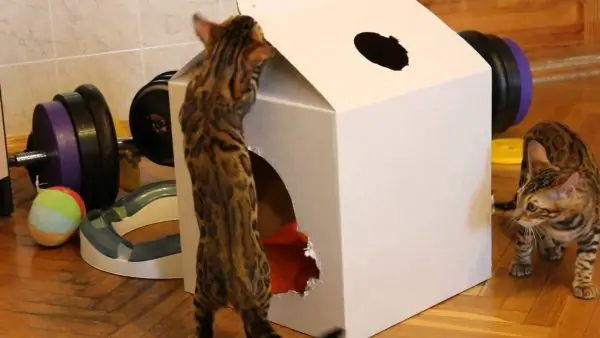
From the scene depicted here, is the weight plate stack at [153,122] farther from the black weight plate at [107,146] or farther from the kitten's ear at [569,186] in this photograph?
the kitten's ear at [569,186]

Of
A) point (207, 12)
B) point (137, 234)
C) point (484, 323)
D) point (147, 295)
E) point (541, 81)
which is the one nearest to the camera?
point (484, 323)

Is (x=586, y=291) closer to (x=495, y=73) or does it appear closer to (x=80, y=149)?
(x=495, y=73)

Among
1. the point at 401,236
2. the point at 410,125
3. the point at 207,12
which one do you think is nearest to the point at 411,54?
the point at 410,125

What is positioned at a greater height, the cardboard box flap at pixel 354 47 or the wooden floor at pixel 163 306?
the cardboard box flap at pixel 354 47

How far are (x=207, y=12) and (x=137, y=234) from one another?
1187 millimetres

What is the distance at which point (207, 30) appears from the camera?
1412 millimetres

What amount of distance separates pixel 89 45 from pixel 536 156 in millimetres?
1722

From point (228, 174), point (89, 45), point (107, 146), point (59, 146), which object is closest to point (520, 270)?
point (228, 174)

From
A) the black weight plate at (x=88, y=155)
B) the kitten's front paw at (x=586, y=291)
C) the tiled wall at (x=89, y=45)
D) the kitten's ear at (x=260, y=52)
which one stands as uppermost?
the kitten's ear at (x=260, y=52)

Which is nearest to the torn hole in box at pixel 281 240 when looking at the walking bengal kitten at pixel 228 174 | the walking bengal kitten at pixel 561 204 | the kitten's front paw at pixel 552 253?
the walking bengal kitten at pixel 228 174

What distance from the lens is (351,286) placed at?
4.74ft

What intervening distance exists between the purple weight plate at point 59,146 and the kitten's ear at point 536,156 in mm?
1076

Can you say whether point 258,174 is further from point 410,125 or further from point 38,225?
point 38,225

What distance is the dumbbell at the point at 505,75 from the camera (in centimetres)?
232
